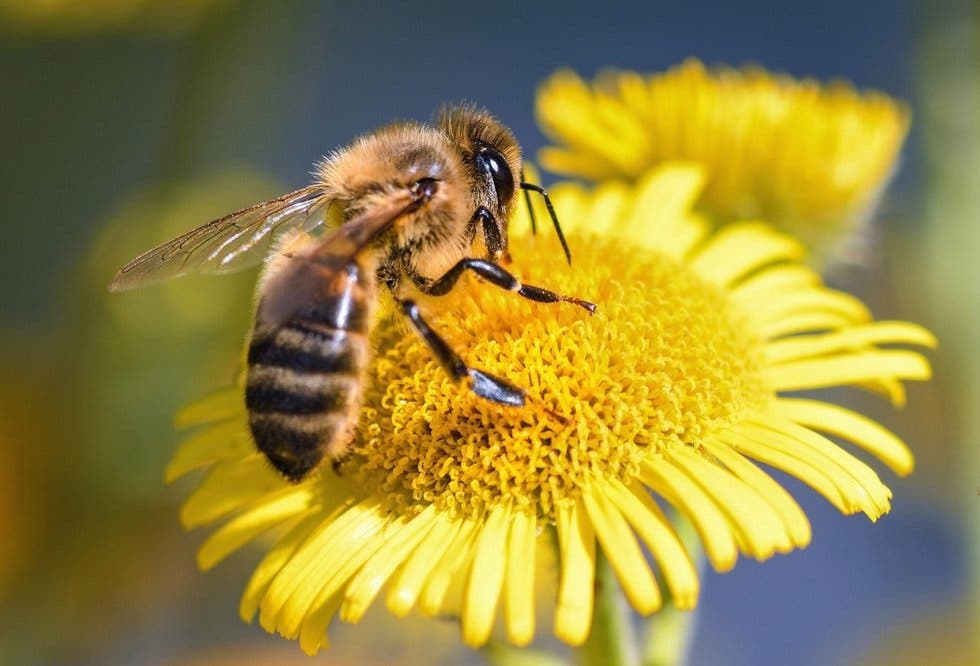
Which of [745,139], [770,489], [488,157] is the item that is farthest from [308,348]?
[745,139]

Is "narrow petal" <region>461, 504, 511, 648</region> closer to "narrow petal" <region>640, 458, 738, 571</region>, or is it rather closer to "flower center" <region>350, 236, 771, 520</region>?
"flower center" <region>350, 236, 771, 520</region>

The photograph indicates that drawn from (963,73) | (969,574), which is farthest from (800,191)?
(969,574)

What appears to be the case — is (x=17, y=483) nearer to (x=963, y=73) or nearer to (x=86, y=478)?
(x=86, y=478)

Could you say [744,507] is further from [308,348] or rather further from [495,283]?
[308,348]

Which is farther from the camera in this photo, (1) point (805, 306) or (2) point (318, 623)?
(1) point (805, 306)

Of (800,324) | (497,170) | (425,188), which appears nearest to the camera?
(425,188)

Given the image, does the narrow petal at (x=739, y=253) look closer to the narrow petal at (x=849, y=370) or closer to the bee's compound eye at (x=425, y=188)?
the narrow petal at (x=849, y=370)
